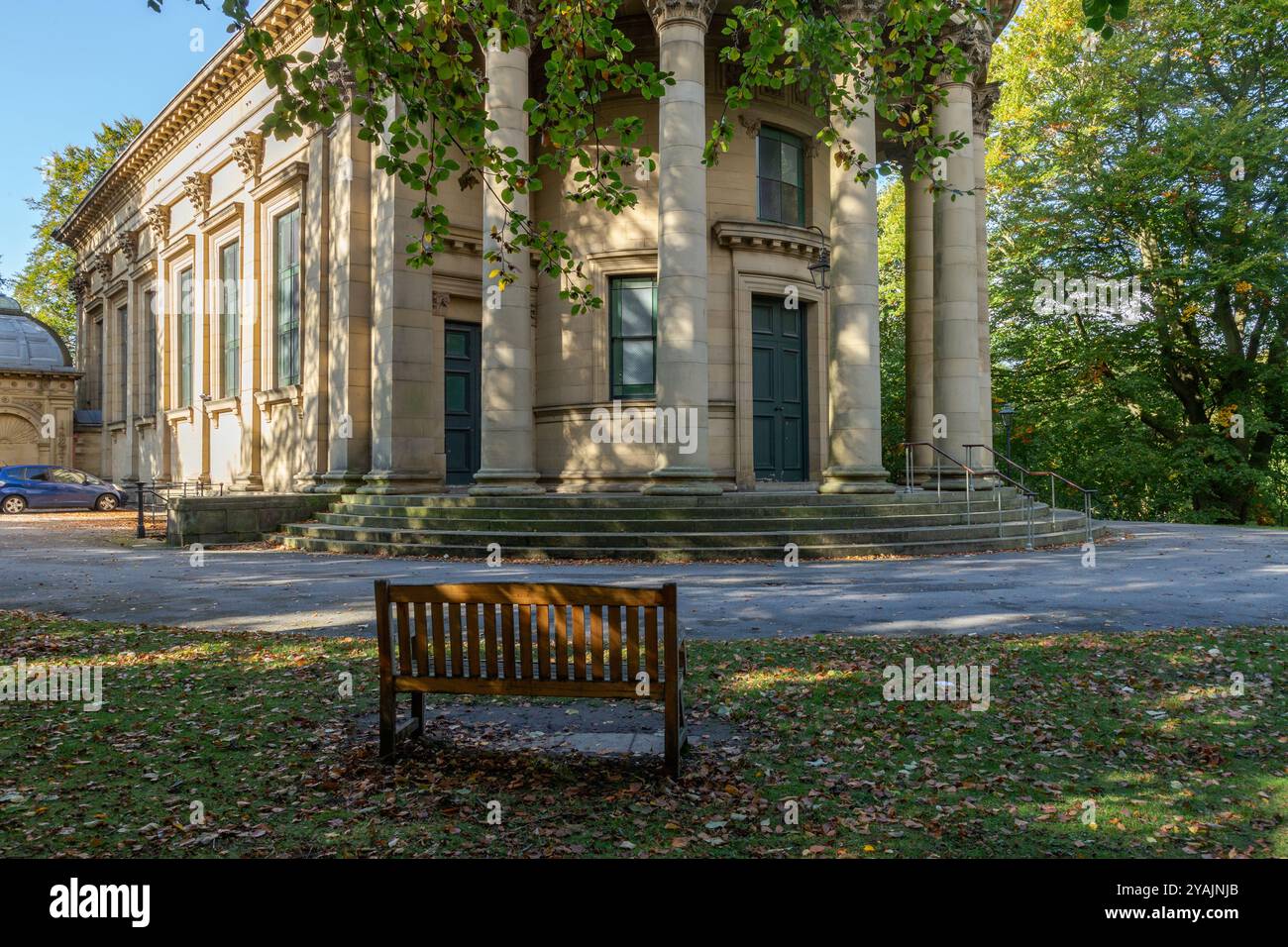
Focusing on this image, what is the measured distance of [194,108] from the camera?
96.3ft

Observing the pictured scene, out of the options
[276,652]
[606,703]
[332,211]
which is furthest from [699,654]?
[332,211]

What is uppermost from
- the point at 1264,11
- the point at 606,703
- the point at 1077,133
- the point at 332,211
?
the point at 1264,11

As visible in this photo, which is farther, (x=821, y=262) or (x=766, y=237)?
(x=821, y=262)

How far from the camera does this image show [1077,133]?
28312 millimetres

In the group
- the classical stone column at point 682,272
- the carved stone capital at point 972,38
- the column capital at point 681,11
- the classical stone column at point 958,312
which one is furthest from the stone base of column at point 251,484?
the carved stone capital at point 972,38

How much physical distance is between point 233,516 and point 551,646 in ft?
51.6

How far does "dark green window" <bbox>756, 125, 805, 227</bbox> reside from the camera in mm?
20391

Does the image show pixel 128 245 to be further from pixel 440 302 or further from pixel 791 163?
pixel 791 163

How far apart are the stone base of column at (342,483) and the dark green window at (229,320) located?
10348mm

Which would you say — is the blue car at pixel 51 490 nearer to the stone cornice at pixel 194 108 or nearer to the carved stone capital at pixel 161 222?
the carved stone capital at pixel 161 222

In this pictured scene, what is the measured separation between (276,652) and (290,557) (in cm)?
849

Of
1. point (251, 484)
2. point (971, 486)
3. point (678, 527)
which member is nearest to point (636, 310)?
point (678, 527)

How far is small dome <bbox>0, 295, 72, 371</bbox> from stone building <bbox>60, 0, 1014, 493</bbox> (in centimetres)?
2580
